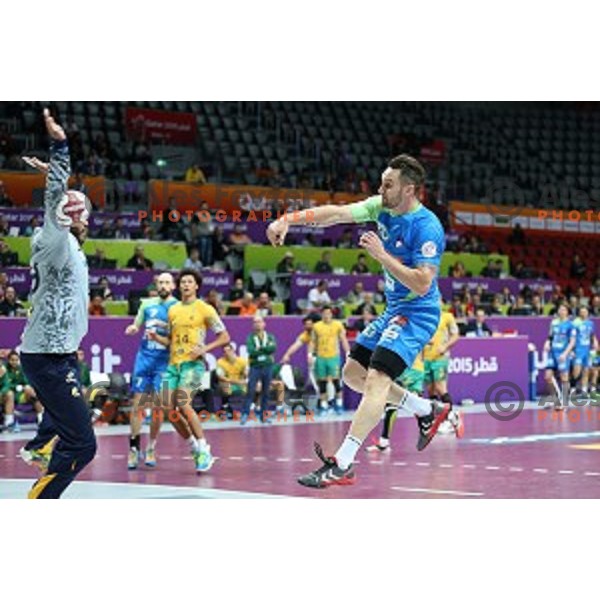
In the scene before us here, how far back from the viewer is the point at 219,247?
79.1 ft

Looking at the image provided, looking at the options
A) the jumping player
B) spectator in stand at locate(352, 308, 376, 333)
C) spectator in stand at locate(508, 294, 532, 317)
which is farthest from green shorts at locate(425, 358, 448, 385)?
the jumping player

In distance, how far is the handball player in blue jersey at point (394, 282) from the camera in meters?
7.79

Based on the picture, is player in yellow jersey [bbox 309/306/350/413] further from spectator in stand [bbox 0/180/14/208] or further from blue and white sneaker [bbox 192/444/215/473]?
blue and white sneaker [bbox 192/444/215/473]

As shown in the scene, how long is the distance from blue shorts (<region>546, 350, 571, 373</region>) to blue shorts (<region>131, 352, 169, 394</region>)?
1308cm

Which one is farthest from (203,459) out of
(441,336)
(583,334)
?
(583,334)

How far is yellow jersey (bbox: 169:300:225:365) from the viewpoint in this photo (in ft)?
42.2

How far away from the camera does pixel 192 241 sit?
77.6 ft

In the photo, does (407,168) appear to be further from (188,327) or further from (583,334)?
(583,334)

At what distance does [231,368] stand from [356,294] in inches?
194

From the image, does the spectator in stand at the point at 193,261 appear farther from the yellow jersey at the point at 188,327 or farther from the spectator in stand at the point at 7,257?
the yellow jersey at the point at 188,327

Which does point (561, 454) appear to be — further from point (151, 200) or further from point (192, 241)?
point (151, 200)

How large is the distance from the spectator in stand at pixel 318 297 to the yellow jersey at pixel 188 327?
10.1 meters

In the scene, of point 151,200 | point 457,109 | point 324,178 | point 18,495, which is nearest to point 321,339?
point 151,200

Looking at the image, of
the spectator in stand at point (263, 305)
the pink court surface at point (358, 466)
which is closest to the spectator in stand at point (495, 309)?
the spectator in stand at point (263, 305)
